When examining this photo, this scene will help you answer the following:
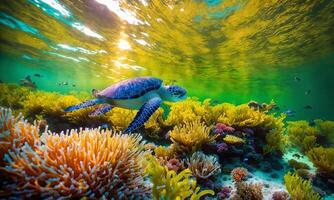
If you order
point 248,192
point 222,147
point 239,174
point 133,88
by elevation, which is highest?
point 133,88

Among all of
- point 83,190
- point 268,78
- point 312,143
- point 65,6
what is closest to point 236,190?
point 83,190

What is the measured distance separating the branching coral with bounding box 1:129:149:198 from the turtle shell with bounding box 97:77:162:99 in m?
1.47

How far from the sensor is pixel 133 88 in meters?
4.32

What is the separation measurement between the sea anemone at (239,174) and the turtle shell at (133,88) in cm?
270

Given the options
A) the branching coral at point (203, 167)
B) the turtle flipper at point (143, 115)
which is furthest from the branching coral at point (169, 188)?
the branching coral at point (203, 167)

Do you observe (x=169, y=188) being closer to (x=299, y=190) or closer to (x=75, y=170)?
(x=75, y=170)

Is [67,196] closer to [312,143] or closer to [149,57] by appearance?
[312,143]

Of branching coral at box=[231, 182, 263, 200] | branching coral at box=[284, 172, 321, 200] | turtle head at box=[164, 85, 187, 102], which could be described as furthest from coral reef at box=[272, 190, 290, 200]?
turtle head at box=[164, 85, 187, 102]

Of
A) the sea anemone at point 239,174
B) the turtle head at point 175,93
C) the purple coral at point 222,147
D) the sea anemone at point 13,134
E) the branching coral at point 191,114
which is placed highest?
the turtle head at point 175,93

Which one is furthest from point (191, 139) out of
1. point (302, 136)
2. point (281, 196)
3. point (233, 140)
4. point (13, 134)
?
point (302, 136)

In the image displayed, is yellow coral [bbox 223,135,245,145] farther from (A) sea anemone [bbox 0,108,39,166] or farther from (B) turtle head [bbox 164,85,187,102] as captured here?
A: (A) sea anemone [bbox 0,108,39,166]

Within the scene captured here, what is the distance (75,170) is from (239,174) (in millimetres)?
3459

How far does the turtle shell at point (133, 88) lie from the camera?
13.7 ft

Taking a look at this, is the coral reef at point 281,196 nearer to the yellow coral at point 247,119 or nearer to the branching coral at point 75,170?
the yellow coral at point 247,119
